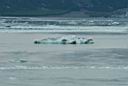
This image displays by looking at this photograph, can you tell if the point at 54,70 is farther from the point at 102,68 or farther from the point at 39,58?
the point at 39,58

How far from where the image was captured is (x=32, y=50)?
5853cm

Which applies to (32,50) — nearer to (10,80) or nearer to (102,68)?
(102,68)

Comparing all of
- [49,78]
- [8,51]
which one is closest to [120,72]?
[49,78]

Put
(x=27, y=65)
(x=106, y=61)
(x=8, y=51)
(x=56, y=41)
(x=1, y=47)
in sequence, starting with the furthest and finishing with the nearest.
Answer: (x=56, y=41) < (x=1, y=47) < (x=8, y=51) < (x=106, y=61) < (x=27, y=65)

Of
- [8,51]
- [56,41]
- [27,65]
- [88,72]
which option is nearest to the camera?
[88,72]

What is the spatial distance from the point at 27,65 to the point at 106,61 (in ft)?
19.9

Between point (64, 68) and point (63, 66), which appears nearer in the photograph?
point (64, 68)

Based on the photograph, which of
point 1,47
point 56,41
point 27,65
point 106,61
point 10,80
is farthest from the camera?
point 56,41

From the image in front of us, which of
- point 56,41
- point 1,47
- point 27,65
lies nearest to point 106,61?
point 27,65

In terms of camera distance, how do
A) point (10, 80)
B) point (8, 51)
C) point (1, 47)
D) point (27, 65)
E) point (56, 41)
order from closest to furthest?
point (10, 80) < point (27, 65) < point (8, 51) < point (1, 47) < point (56, 41)

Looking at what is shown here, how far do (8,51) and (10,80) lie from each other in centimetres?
1998

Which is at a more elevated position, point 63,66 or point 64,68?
point 64,68

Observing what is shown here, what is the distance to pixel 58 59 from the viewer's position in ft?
161

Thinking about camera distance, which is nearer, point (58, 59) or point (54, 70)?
point (54, 70)
